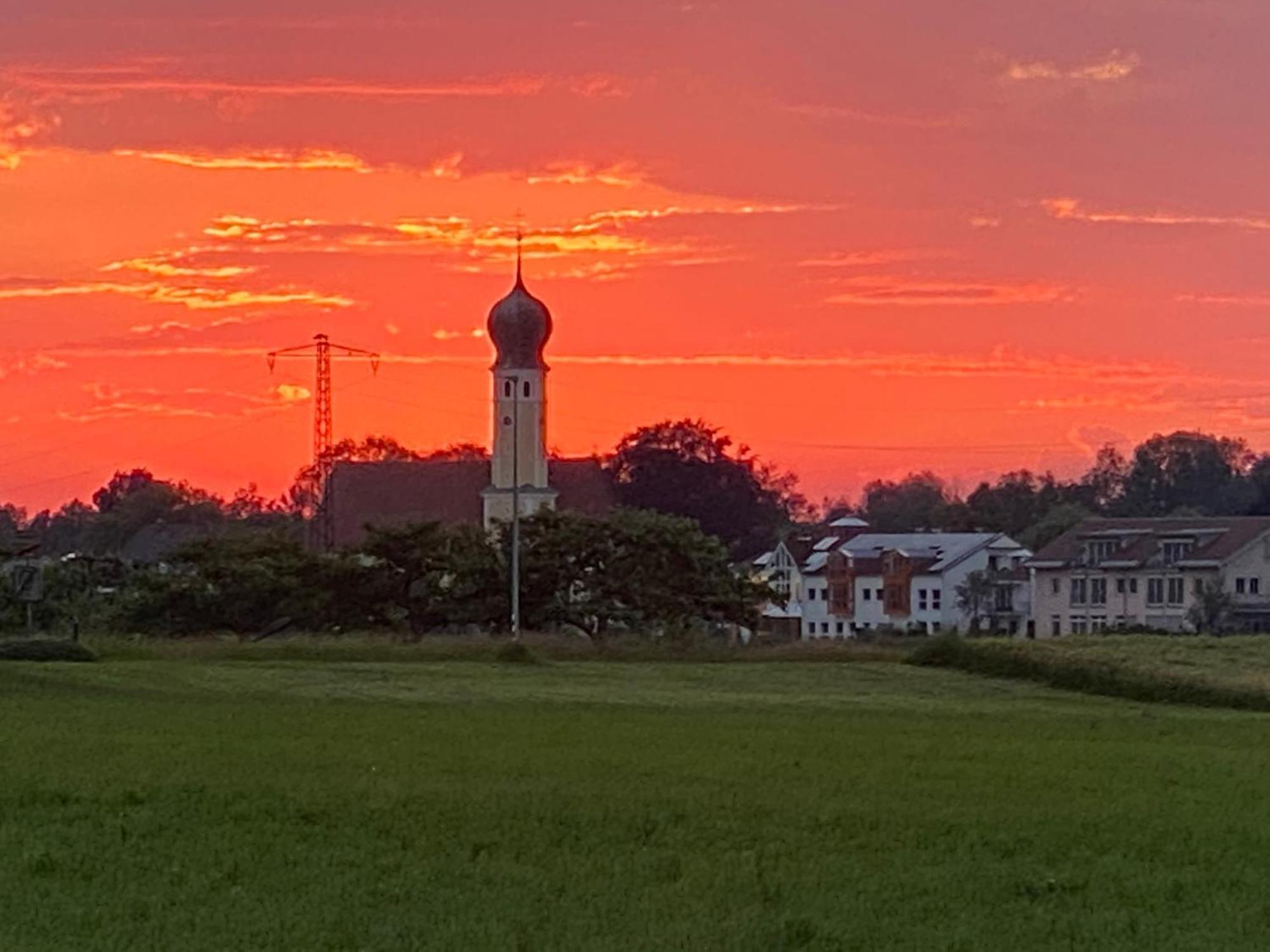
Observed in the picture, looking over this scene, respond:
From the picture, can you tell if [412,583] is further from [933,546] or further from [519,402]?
[933,546]

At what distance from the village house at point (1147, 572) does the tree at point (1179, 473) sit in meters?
53.0

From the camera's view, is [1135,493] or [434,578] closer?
[434,578]

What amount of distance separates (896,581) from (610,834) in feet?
350

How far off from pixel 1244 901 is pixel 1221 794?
768cm

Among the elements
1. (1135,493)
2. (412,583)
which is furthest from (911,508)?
(412,583)

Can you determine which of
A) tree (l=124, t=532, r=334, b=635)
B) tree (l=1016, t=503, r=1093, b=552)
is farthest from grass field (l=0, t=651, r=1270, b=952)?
tree (l=1016, t=503, r=1093, b=552)

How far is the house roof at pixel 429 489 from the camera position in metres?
116

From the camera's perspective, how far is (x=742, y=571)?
279ft

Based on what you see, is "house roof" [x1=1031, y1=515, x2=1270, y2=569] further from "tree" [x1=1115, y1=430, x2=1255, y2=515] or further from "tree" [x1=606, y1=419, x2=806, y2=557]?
"tree" [x1=1115, y1=430, x2=1255, y2=515]

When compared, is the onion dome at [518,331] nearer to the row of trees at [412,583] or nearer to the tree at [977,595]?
the tree at [977,595]

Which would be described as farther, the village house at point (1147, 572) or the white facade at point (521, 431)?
the white facade at point (521, 431)

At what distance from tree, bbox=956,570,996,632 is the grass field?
8411 cm

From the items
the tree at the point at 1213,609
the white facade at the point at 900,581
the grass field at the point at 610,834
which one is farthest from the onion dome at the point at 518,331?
the grass field at the point at 610,834

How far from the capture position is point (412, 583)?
7681cm
